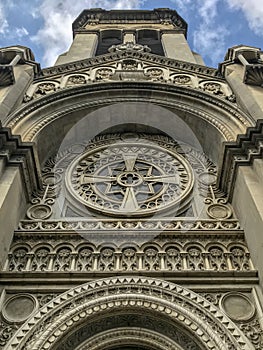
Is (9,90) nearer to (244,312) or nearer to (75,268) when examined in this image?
(75,268)

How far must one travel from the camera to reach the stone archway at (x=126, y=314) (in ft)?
20.8

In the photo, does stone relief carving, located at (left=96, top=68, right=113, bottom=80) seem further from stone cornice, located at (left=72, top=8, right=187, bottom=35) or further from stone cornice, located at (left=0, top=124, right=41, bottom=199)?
stone cornice, located at (left=72, top=8, right=187, bottom=35)

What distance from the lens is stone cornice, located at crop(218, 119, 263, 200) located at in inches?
350

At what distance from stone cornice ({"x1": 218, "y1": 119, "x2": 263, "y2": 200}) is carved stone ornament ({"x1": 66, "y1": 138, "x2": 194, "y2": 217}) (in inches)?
45.8

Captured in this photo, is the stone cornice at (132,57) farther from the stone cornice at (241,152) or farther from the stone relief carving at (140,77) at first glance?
the stone cornice at (241,152)

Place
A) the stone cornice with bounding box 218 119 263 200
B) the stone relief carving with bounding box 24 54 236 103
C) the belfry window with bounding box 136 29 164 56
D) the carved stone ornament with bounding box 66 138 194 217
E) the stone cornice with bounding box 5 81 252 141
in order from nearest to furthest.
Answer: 1. the stone cornice with bounding box 218 119 263 200
2. the carved stone ornament with bounding box 66 138 194 217
3. the stone cornice with bounding box 5 81 252 141
4. the stone relief carving with bounding box 24 54 236 103
5. the belfry window with bounding box 136 29 164 56

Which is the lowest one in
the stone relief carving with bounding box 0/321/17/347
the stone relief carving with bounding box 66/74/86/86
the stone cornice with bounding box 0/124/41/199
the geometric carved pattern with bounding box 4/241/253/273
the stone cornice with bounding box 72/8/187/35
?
the stone relief carving with bounding box 0/321/17/347

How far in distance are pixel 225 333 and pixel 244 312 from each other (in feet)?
2.48

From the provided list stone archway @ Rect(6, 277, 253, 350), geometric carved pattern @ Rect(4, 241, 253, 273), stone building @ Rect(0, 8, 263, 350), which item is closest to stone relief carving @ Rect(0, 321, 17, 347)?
stone building @ Rect(0, 8, 263, 350)

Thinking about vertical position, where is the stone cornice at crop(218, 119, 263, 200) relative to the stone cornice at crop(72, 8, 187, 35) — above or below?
below

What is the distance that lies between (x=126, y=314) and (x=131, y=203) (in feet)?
11.1

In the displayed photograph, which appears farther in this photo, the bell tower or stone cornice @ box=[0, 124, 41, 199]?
the bell tower

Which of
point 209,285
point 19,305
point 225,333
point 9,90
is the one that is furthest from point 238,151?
point 9,90

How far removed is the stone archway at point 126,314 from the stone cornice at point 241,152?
10.7 feet
